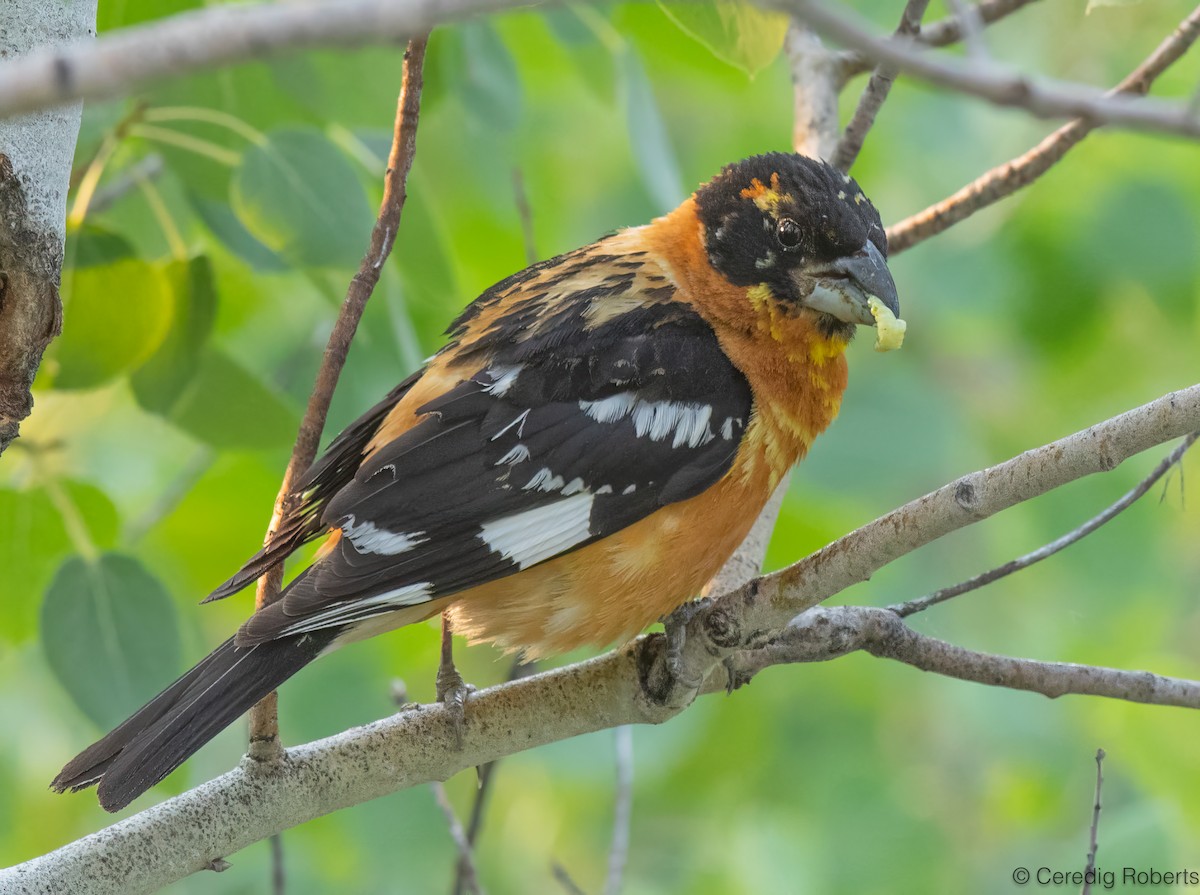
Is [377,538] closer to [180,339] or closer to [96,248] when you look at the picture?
[180,339]

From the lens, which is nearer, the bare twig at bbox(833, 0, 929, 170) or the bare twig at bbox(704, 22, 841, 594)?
the bare twig at bbox(833, 0, 929, 170)

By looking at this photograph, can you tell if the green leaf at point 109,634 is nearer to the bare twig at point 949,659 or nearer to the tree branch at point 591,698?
the tree branch at point 591,698

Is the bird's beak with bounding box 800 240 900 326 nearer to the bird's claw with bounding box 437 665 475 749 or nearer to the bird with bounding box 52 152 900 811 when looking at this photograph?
the bird with bounding box 52 152 900 811

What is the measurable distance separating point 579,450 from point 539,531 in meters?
0.21

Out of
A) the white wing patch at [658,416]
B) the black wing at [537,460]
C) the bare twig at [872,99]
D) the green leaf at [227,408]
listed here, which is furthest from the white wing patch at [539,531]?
the bare twig at [872,99]

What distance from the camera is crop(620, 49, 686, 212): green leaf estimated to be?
337 centimetres

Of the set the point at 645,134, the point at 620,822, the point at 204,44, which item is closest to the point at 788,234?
the point at 645,134

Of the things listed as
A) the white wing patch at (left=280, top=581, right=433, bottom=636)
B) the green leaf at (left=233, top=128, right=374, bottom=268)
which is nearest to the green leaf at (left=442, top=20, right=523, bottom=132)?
the green leaf at (left=233, top=128, right=374, bottom=268)

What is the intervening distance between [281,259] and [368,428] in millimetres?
463

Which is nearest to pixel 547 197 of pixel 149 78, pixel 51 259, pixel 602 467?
pixel 602 467

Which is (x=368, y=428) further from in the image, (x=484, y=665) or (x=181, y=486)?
(x=484, y=665)

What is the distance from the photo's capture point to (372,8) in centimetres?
87

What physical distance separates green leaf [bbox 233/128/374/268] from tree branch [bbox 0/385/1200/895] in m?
1.01

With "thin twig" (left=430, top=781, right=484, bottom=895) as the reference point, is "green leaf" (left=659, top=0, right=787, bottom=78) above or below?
above
